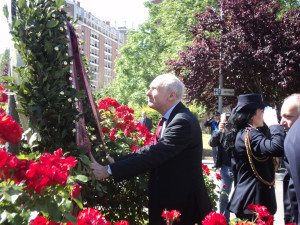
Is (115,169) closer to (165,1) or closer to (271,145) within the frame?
(271,145)

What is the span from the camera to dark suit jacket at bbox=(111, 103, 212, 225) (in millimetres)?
3188

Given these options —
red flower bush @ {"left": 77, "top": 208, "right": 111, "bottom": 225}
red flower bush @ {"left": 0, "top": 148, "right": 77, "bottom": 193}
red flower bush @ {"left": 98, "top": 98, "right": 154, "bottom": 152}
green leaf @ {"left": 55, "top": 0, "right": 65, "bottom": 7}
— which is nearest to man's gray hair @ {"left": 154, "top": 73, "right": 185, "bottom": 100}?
green leaf @ {"left": 55, "top": 0, "right": 65, "bottom": 7}

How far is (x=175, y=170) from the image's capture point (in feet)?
10.8

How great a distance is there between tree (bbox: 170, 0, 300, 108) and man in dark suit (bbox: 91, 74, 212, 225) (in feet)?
45.3

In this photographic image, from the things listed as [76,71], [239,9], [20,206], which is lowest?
[20,206]

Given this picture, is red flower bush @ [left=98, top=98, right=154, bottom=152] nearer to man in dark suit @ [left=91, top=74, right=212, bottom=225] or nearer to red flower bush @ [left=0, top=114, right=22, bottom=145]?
man in dark suit @ [left=91, top=74, right=212, bottom=225]

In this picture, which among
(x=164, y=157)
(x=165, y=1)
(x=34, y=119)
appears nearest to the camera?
(x=34, y=119)

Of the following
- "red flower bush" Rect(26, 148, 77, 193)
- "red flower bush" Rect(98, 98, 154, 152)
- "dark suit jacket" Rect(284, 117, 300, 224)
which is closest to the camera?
"red flower bush" Rect(26, 148, 77, 193)

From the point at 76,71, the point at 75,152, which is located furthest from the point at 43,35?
the point at 75,152

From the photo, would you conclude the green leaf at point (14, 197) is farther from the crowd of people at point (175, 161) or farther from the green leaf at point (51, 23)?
the green leaf at point (51, 23)

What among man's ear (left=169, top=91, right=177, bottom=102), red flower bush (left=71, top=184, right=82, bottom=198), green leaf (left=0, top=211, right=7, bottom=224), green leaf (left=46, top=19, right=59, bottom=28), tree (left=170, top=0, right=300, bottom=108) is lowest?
green leaf (left=0, top=211, right=7, bottom=224)

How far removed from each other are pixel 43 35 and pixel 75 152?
0.77 metres

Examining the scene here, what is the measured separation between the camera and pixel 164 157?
3.19 meters

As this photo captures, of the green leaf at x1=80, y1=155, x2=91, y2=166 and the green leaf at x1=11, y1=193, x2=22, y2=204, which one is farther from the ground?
the green leaf at x1=80, y1=155, x2=91, y2=166
